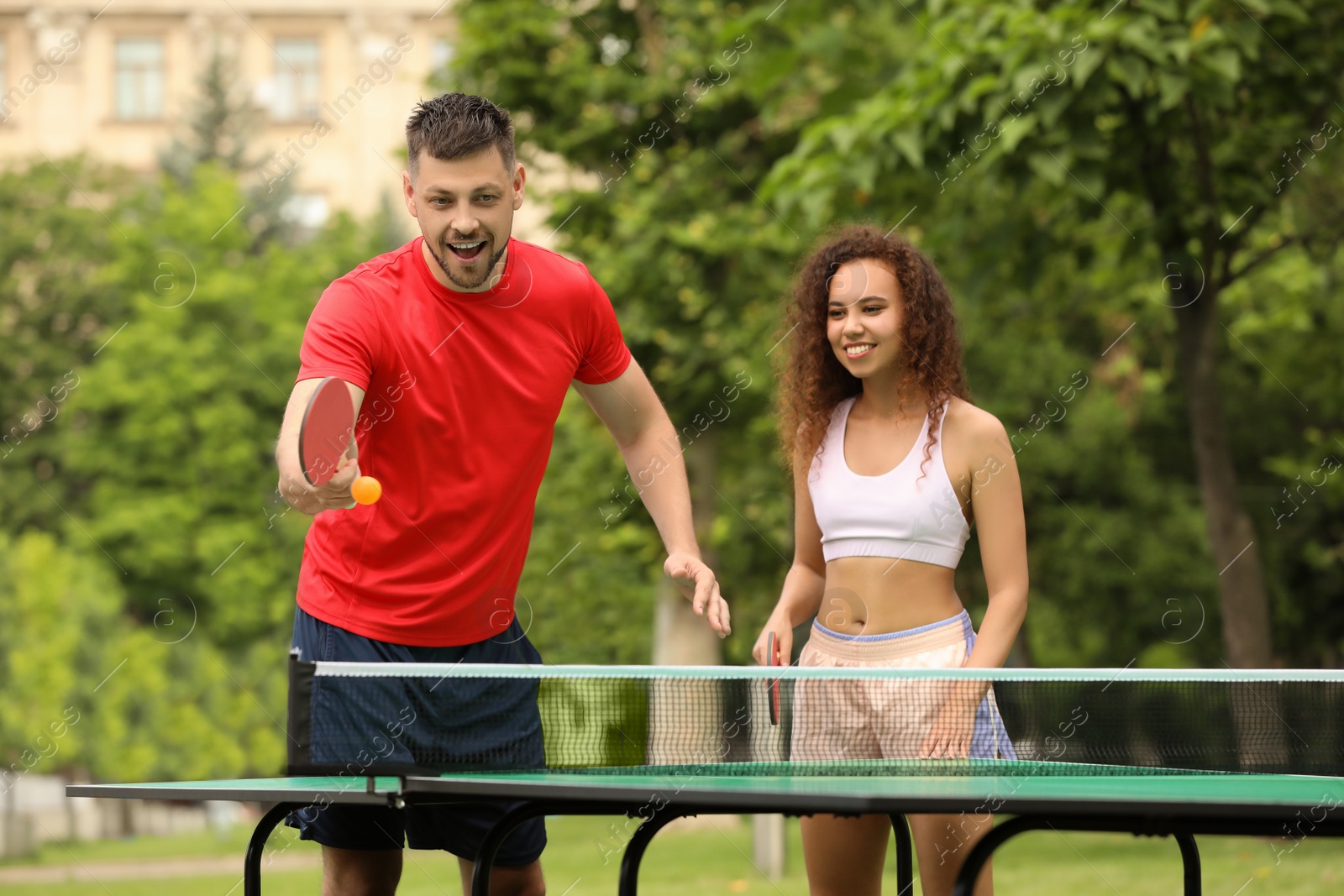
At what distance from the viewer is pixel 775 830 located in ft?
36.6

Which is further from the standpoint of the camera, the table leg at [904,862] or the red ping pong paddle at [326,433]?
the table leg at [904,862]

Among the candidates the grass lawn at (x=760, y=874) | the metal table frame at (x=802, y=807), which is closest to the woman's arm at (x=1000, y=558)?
the metal table frame at (x=802, y=807)

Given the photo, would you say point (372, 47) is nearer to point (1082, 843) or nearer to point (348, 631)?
point (1082, 843)

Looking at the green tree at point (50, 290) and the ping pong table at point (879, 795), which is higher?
the green tree at point (50, 290)

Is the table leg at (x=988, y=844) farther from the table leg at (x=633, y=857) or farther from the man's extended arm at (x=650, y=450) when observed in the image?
the man's extended arm at (x=650, y=450)

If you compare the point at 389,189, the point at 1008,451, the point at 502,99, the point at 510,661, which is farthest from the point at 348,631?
the point at 389,189

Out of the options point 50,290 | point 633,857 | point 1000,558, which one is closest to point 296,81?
point 50,290

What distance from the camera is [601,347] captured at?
427 cm

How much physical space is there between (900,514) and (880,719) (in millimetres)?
523

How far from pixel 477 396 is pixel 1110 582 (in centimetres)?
1835

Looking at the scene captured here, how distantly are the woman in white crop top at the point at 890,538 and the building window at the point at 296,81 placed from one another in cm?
4865

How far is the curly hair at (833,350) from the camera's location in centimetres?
407

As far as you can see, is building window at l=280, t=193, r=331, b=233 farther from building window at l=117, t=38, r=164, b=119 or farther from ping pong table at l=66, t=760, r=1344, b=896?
ping pong table at l=66, t=760, r=1344, b=896

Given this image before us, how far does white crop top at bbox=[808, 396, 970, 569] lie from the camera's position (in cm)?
395
